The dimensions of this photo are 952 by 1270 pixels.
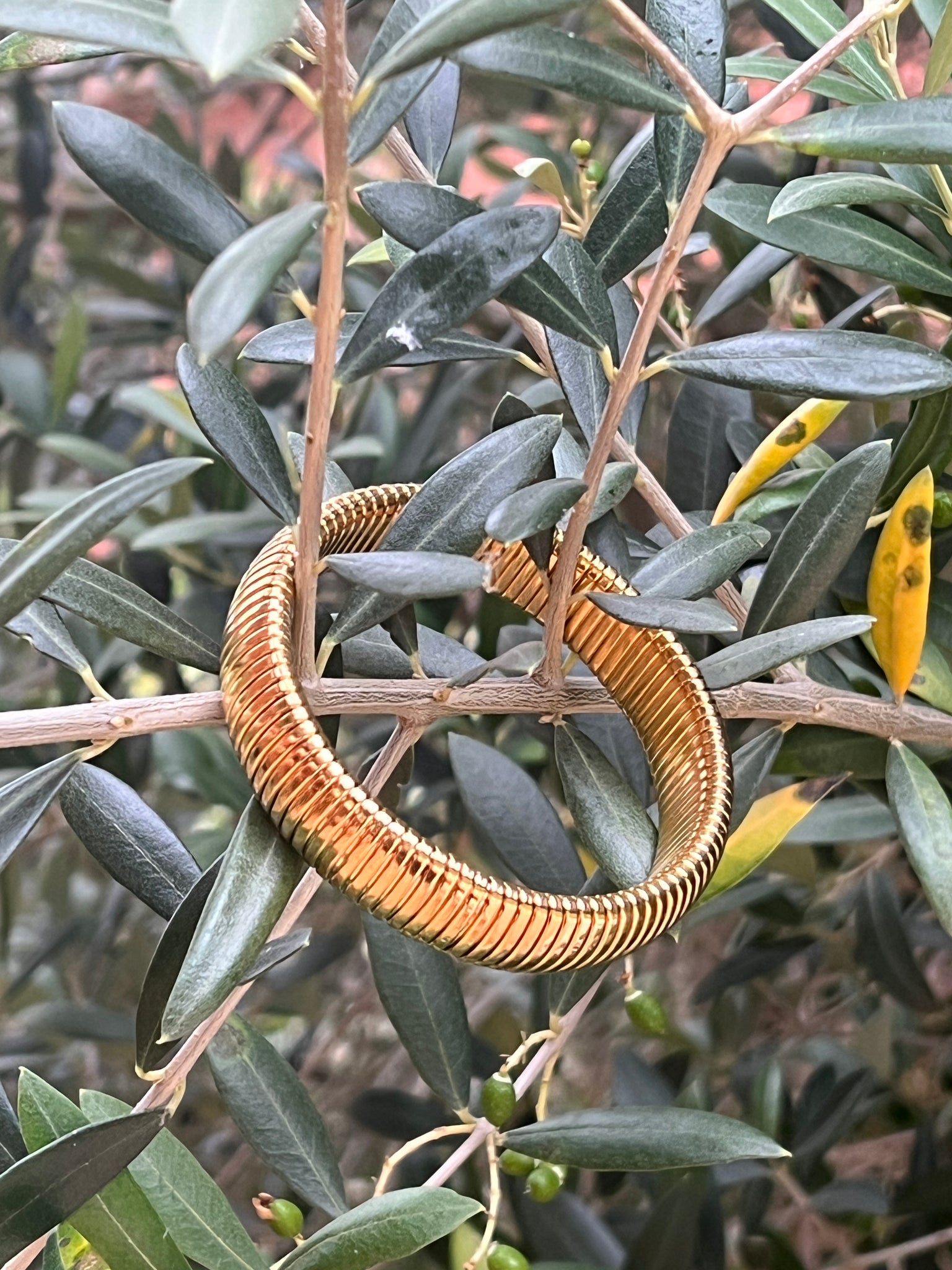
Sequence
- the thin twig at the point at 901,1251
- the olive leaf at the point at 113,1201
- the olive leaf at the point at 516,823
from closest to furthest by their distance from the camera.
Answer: the olive leaf at the point at 113,1201 < the olive leaf at the point at 516,823 < the thin twig at the point at 901,1251

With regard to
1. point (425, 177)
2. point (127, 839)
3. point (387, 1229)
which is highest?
point (425, 177)

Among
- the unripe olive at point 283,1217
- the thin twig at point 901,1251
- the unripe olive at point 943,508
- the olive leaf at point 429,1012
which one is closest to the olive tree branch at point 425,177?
the unripe olive at point 943,508

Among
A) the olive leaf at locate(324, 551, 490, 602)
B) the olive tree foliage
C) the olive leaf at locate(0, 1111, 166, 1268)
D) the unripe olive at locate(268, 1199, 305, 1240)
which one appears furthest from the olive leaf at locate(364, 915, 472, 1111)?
the olive leaf at locate(324, 551, 490, 602)

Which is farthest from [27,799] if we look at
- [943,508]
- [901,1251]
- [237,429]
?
[901,1251]

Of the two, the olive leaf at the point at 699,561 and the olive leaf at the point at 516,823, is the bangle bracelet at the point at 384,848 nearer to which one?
the olive leaf at the point at 699,561

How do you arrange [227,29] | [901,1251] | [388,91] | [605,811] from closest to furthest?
[227,29]
[388,91]
[605,811]
[901,1251]

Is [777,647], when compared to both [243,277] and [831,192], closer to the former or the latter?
[831,192]
